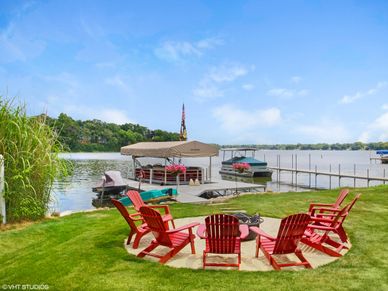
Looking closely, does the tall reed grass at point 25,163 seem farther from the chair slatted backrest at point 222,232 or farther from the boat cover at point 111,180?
the boat cover at point 111,180

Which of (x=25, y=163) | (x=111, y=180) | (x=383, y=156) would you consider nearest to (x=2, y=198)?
(x=25, y=163)

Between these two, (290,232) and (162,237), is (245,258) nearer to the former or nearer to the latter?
(290,232)

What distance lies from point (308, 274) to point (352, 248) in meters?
1.72

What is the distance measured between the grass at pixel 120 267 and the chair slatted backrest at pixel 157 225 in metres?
0.41

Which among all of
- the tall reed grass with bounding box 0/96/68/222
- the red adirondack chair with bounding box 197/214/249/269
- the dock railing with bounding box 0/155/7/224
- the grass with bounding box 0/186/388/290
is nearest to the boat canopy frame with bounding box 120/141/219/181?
the tall reed grass with bounding box 0/96/68/222

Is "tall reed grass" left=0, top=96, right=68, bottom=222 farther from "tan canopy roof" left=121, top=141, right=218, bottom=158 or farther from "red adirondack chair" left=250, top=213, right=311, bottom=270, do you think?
"tan canopy roof" left=121, top=141, right=218, bottom=158

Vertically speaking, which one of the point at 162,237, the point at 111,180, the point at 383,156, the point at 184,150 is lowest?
the point at 111,180

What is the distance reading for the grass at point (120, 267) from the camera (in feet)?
14.2

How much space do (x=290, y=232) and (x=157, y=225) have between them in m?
1.96

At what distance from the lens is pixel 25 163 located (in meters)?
7.63

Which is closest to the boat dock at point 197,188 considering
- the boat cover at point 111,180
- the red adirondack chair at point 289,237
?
the boat cover at point 111,180

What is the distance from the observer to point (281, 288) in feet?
13.7

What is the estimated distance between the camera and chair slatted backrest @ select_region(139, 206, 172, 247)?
5.03 meters

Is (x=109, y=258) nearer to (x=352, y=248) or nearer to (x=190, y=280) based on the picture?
(x=190, y=280)
